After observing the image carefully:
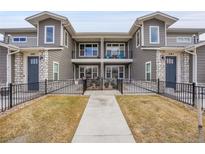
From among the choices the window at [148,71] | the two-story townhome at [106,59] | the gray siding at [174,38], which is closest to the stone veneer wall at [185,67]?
the two-story townhome at [106,59]

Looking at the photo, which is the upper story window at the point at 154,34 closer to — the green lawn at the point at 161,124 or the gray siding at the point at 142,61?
the gray siding at the point at 142,61

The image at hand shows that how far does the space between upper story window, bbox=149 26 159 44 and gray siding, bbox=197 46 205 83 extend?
3.66m

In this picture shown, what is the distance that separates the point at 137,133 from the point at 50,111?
403cm

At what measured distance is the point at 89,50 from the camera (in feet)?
76.9

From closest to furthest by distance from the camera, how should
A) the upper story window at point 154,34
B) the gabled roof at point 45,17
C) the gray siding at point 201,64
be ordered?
the gray siding at point 201,64
the gabled roof at point 45,17
the upper story window at point 154,34

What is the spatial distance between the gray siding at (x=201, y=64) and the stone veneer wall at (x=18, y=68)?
1367cm

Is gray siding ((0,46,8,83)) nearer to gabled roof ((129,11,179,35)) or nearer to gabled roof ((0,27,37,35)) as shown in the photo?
gabled roof ((0,27,37,35))

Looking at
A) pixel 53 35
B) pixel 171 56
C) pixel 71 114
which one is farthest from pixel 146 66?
pixel 71 114

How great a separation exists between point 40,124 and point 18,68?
32.6 feet

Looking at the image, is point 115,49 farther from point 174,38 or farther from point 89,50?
point 174,38

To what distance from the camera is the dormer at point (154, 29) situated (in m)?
16.5

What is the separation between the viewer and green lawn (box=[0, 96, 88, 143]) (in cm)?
480

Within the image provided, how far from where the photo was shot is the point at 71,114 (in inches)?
286

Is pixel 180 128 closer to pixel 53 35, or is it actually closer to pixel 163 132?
pixel 163 132
